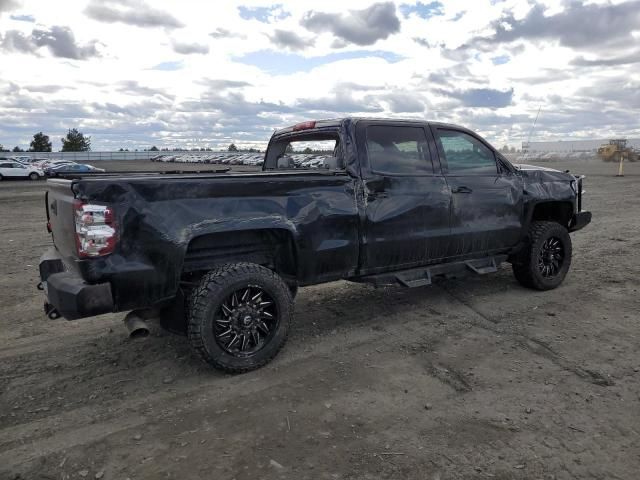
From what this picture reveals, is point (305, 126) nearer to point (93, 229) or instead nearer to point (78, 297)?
point (93, 229)

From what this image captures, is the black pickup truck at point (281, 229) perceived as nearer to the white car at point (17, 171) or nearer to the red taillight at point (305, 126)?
the red taillight at point (305, 126)

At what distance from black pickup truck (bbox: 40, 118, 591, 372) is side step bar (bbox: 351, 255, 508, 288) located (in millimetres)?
16

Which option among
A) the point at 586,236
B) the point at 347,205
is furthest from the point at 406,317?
the point at 586,236

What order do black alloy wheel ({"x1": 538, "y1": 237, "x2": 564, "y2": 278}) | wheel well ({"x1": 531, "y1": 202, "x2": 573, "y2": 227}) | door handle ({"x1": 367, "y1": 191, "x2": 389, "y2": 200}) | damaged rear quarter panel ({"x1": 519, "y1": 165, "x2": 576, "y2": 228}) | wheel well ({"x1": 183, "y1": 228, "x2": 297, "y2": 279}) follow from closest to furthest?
wheel well ({"x1": 183, "y1": 228, "x2": 297, "y2": 279})
door handle ({"x1": 367, "y1": 191, "x2": 389, "y2": 200})
damaged rear quarter panel ({"x1": 519, "y1": 165, "x2": 576, "y2": 228})
black alloy wheel ({"x1": 538, "y1": 237, "x2": 564, "y2": 278})
wheel well ({"x1": 531, "y1": 202, "x2": 573, "y2": 227})

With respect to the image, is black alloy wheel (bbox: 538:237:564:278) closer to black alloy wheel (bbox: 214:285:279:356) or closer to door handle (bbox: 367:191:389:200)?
door handle (bbox: 367:191:389:200)

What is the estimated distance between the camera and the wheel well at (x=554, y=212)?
20.7 feet

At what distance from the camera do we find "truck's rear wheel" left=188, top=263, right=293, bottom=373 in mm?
3797

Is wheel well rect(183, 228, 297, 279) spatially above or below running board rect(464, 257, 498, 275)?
above

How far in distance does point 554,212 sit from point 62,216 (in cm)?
563

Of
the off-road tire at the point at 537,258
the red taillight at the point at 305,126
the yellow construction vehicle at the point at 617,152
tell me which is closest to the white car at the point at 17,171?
the red taillight at the point at 305,126

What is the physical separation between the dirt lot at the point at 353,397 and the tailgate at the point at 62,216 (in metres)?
1.03

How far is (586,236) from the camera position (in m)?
9.70

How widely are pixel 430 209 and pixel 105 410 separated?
3318 mm

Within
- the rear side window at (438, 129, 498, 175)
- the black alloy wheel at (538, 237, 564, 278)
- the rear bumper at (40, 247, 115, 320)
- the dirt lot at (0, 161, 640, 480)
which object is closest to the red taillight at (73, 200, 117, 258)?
the rear bumper at (40, 247, 115, 320)
